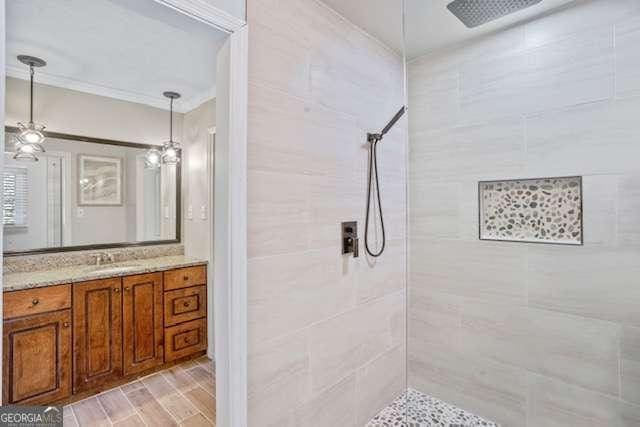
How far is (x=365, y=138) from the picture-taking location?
1.83 m

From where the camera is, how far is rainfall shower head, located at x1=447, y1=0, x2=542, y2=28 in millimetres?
1574

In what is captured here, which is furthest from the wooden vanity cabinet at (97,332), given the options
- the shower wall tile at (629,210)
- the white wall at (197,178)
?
the shower wall tile at (629,210)

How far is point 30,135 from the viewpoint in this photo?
2.17 metres

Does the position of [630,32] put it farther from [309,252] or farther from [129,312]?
[129,312]

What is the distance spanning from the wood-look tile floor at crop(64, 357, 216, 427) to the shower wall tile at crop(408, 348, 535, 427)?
1.46 m

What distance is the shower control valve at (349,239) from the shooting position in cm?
170

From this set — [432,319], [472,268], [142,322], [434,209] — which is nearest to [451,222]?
[434,209]

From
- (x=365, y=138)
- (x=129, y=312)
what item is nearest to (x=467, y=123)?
(x=365, y=138)

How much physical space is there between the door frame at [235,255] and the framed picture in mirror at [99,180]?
212 cm

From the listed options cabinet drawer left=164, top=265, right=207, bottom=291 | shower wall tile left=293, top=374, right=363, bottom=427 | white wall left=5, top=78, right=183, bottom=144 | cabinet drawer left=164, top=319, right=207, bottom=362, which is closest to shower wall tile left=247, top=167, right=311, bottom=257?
shower wall tile left=293, top=374, right=363, bottom=427

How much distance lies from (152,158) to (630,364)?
367 cm

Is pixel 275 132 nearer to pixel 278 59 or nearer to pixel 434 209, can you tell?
pixel 278 59

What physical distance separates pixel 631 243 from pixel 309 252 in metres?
1.53

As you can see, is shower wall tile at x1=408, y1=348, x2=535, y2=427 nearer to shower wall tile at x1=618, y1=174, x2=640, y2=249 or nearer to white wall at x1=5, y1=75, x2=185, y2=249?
shower wall tile at x1=618, y1=174, x2=640, y2=249
